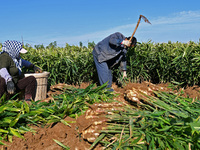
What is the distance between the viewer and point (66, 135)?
2.46m

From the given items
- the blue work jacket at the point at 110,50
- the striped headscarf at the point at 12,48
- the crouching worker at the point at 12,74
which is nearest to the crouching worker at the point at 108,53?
the blue work jacket at the point at 110,50

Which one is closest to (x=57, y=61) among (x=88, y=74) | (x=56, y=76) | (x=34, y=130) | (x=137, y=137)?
(x=56, y=76)

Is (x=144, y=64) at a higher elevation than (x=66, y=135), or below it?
higher

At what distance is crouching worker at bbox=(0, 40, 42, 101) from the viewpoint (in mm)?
3656

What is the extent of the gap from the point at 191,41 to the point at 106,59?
243 cm

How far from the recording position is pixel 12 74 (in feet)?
12.8

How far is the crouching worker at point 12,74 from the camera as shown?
12.0ft

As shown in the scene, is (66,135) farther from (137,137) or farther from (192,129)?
(192,129)

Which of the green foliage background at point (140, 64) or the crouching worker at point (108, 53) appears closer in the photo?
the crouching worker at point (108, 53)

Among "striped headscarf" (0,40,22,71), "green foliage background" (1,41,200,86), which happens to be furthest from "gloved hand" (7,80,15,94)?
"green foliage background" (1,41,200,86)

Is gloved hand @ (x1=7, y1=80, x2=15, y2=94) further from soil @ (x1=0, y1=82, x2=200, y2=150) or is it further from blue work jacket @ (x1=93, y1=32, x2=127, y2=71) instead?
blue work jacket @ (x1=93, y1=32, x2=127, y2=71)

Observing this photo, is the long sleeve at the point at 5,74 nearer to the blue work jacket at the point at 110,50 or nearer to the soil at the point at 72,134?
the soil at the point at 72,134

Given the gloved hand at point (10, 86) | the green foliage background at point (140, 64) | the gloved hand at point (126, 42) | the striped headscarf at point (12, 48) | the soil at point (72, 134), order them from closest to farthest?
the soil at point (72, 134) → the gloved hand at point (10, 86) → the striped headscarf at point (12, 48) → the gloved hand at point (126, 42) → the green foliage background at point (140, 64)

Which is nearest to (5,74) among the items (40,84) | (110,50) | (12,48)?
(12,48)
